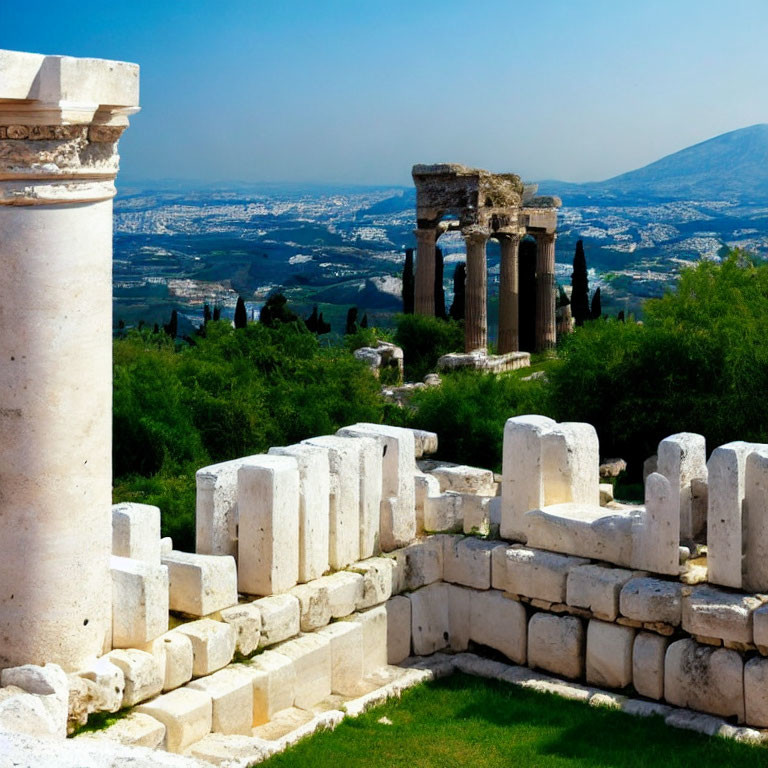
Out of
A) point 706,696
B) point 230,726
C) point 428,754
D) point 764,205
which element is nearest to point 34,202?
point 230,726

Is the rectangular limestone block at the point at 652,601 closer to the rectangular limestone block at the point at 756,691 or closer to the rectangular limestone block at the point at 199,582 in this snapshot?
the rectangular limestone block at the point at 756,691

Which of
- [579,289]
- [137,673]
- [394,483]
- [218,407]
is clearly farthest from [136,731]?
[579,289]

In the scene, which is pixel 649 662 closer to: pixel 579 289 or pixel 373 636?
pixel 373 636

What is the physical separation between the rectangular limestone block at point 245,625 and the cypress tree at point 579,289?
3668 centimetres

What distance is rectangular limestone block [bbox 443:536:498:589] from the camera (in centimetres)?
1034

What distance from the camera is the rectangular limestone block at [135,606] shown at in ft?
26.0

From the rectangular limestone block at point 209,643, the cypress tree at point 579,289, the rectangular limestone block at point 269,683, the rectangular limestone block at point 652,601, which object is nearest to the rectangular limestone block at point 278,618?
the rectangular limestone block at point 269,683

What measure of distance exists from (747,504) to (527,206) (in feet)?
98.5

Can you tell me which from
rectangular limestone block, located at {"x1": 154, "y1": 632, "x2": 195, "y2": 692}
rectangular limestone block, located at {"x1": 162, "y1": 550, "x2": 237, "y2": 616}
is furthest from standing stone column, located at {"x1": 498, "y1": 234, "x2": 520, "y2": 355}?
rectangular limestone block, located at {"x1": 154, "y1": 632, "x2": 195, "y2": 692}

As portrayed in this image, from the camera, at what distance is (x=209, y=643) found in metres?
8.23

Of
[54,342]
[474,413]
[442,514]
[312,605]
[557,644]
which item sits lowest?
[557,644]

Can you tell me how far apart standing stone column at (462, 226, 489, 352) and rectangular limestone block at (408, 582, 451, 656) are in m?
24.5

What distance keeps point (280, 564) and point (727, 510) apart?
3.15m

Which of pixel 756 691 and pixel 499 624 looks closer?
pixel 756 691
